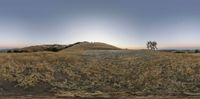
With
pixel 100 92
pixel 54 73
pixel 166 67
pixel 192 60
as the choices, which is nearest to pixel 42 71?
pixel 54 73

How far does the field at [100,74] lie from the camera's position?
169 ft

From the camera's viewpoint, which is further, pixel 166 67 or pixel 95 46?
pixel 95 46

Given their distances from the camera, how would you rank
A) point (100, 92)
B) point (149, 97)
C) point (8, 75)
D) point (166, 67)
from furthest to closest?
point (166, 67), point (8, 75), point (100, 92), point (149, 97)

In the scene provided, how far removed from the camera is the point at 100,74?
5778cm

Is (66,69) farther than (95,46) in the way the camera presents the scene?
No

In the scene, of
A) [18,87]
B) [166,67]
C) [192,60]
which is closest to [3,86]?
[18,87]

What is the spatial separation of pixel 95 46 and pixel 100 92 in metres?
62.3

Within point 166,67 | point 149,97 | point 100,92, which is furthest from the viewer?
point 166,67

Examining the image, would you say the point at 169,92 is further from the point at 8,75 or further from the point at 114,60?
the point at 8,75

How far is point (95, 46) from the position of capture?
370 ft

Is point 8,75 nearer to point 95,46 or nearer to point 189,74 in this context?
point 189,74

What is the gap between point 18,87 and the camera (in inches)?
2051

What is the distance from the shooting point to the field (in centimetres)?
5150

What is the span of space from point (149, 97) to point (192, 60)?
18510 millimetres
